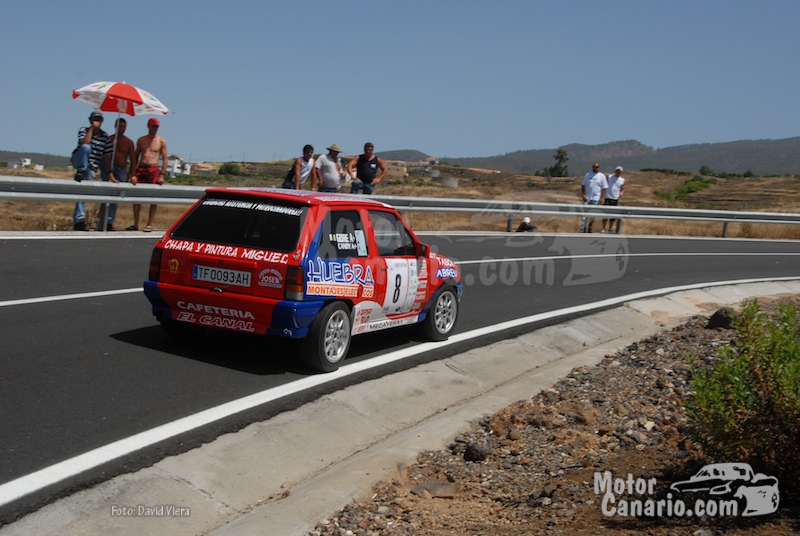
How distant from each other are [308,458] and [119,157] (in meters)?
11.3

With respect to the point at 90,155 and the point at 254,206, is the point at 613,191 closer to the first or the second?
the point at 90,155

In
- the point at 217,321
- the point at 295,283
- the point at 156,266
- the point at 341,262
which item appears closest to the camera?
the point at 295,283

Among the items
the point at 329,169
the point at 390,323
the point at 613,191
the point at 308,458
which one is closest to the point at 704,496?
the point at 308,458

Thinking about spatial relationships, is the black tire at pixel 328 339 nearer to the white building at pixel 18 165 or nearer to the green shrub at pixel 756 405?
the green shrub at pixel 756 405

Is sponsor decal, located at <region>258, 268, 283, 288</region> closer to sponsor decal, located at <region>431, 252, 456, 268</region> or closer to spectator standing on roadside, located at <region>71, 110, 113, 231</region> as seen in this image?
sponsor decal, located at <region>431, 252, 456, 268</region>

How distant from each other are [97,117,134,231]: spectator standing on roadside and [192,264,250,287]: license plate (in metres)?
8.65

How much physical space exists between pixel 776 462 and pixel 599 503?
100cm

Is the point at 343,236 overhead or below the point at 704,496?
overhead

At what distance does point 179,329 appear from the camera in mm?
8906

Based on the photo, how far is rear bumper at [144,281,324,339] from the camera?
7.96m

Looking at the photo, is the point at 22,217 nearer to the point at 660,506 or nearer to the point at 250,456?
the point at 250,456

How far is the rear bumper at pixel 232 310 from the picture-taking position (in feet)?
26.1

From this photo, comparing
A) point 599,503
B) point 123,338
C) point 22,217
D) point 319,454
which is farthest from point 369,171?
point 599,503

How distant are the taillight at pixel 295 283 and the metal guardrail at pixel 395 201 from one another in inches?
319
